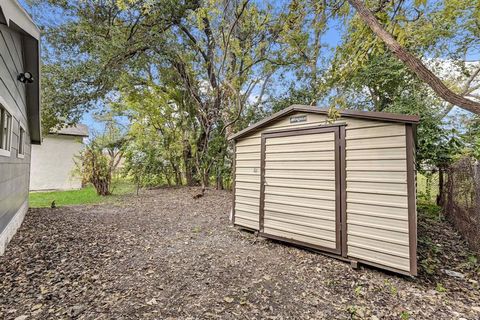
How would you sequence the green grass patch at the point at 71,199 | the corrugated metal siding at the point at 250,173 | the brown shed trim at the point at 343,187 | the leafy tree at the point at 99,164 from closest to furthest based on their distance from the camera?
the brown shed trim at the point at 343,187
the corrugated metal siding at the point at 250,173
the green grass patch at the point at 71,199
the leafy tree at the point at 99,164

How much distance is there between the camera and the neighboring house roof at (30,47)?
2.54m

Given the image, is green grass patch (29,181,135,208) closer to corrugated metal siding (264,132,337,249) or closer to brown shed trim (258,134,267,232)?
brown shed trim (258,134,267,232)

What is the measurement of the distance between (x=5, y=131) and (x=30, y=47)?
4.98 feet

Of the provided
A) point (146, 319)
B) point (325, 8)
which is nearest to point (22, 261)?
point (146, 319)

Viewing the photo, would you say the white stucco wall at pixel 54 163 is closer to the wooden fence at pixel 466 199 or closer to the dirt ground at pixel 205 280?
the dirt ground at pixel 205 280

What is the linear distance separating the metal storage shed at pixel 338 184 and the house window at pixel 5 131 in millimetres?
3594

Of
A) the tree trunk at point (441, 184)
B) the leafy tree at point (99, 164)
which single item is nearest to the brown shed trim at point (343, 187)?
the tree trunk at point (441, 184)

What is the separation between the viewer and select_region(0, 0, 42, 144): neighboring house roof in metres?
2.54

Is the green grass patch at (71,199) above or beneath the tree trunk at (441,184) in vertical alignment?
beneath

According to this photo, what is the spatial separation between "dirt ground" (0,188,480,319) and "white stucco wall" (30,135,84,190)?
712 centimetres

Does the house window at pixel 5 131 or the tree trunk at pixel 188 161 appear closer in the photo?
the house window at pixel 5 131

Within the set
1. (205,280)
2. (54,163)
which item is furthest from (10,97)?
(54,163)

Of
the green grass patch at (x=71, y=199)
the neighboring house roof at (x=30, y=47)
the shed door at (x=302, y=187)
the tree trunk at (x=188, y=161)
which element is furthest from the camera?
the tree trunk at (x=188, y=161)

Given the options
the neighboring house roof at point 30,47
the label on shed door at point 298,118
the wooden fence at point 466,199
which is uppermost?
the neighboring house roof at point 30,47
